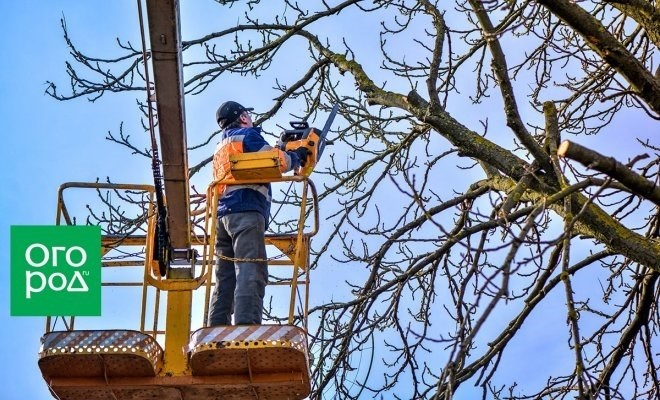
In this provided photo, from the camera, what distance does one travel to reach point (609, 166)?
639 centimetres

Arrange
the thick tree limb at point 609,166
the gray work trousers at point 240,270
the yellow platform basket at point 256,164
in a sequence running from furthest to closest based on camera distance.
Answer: the yellow platform basket at point 256,164
the gray work trousers at point 240,270
the thick tree limb at point 609,166

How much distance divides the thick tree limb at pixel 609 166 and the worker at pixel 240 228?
3105mm

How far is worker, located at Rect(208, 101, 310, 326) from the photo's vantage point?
363 inches

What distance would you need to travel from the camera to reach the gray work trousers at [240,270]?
917cm

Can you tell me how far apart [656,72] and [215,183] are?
3.14 m

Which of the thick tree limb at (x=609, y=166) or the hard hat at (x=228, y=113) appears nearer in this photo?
the thick tree limb at (x=609, y=166)

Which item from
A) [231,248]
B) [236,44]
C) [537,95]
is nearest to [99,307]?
[231,248]

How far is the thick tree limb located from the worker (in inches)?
122

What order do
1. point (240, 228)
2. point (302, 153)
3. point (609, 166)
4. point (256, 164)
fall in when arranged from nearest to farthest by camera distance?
point (609, 166) < point (256, 164) < point (240, 228) < point (302, 153)

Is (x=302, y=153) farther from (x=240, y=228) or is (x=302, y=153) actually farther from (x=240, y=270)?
(x=240, y=270)

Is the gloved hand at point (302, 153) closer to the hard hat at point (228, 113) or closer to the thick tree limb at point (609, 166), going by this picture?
the hard hat at point (228, 113)

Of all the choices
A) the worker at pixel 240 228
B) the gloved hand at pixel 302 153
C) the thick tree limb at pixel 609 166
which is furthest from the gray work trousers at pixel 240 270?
the thick tree limb at pixel 609 166

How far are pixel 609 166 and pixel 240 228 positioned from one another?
3714 mm

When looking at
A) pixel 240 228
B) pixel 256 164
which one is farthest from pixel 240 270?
pixel 256 164
